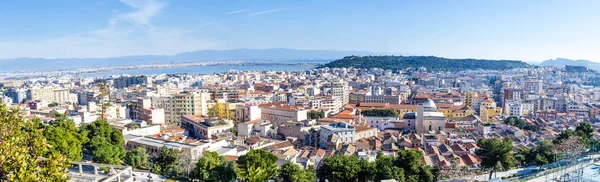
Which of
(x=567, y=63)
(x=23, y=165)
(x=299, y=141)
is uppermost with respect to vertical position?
(x=567, y=63)

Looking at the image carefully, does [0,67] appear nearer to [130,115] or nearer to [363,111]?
[130,115]

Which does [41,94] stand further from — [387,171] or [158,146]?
[387,171]

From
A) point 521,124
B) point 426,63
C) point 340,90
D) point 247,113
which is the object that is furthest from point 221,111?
point 426,63

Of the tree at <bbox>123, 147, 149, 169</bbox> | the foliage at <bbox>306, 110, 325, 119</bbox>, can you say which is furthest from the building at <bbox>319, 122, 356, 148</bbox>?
the tree at <bbox>123, 147, 149, 169</bbox>

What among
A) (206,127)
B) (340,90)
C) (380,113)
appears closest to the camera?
(206,127)

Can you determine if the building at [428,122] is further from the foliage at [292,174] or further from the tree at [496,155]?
the foliage at [292,174]

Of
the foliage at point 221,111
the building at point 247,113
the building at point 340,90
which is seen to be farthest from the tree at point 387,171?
the building at point 340,90

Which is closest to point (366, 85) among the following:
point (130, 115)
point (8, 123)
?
point (130, 115)
